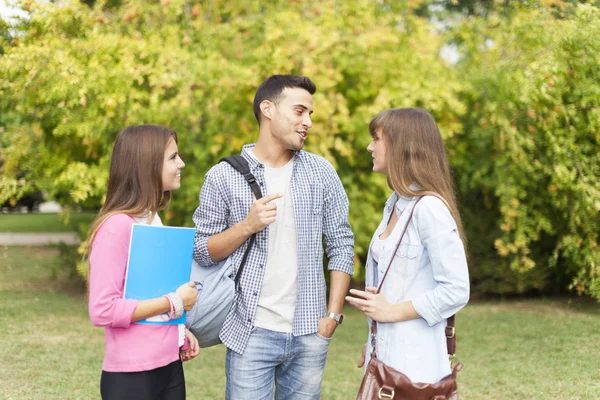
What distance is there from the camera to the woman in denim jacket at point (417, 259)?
239 centimetres

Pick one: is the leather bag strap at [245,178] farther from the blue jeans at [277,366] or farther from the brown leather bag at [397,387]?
the brown leather bag at [397,387]

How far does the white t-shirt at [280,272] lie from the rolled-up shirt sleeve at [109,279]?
2.02 feet

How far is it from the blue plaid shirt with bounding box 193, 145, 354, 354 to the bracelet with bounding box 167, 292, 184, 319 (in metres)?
0.34

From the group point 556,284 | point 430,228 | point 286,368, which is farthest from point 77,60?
point 556,284

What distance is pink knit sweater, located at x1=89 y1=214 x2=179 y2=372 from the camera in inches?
94.3

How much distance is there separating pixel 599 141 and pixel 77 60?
5652mm

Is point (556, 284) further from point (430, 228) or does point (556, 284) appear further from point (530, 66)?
point (430, 228)

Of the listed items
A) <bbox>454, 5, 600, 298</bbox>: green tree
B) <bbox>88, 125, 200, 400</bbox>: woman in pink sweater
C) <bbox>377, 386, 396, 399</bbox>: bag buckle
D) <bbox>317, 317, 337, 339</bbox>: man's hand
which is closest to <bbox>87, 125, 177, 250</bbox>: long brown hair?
<bbox>88, 125, 200, 400</bbox>: woman in pink sweater

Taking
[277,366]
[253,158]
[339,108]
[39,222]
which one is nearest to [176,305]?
[277,366]

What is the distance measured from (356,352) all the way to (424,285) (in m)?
4.67

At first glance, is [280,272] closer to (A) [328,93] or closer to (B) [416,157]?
(B) [416,157]

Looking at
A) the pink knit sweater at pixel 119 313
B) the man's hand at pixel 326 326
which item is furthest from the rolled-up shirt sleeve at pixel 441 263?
the pink knit sweater at pixel 119 313

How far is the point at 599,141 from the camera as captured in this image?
7133 mm

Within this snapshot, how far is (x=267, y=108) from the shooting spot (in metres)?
3.01
